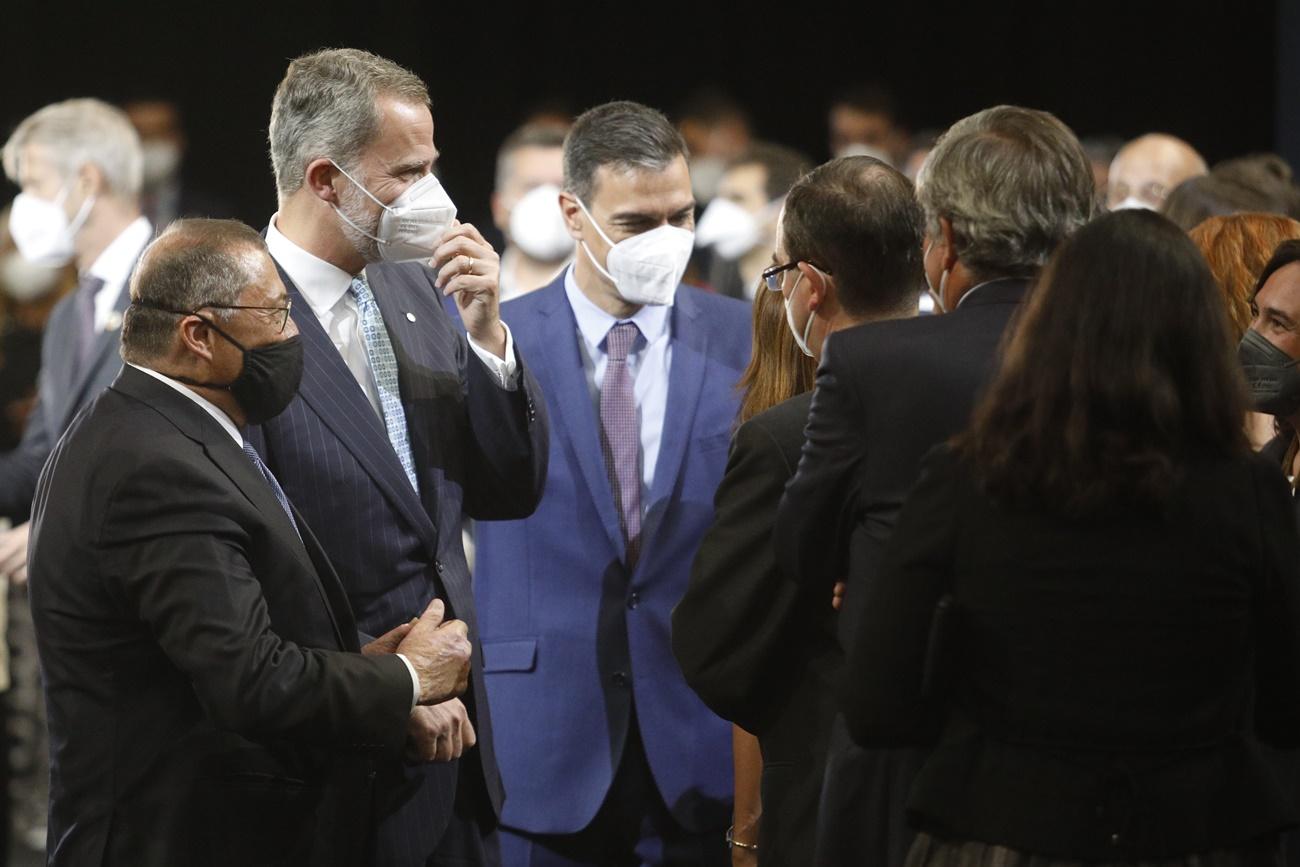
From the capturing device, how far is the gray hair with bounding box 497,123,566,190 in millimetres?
5934

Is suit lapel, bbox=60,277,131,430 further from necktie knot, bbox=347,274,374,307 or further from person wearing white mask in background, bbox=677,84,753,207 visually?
person wearing white mask in background, bbox=677,84,753,207

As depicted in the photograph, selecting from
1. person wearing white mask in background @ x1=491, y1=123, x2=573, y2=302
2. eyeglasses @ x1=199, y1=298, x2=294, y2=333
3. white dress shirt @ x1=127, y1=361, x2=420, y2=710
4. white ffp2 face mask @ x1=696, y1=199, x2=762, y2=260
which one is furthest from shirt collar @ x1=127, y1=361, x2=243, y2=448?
white ffp2 face mask @ x1=696, y1=199, x2=762, y2=260

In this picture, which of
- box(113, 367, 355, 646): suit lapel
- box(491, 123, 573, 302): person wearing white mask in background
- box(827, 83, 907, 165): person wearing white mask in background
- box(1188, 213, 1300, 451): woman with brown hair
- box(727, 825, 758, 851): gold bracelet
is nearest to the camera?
box(113, 367, 355, 646): suit lapel

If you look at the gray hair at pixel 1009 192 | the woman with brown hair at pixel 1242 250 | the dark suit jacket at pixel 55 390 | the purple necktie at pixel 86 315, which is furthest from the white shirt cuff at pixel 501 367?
the purple necktie at pixel 86 315

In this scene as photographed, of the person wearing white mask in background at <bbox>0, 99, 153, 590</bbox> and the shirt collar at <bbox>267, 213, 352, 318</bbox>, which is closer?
the shirt collar at <bbox>267, 213, 352, 318</bbox>

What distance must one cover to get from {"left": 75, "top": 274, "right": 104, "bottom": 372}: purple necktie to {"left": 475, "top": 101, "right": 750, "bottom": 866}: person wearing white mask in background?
6.23 ft

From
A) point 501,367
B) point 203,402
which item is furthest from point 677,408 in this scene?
point 203,402

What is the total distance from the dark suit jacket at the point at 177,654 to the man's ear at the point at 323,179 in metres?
0.57

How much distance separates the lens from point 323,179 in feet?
9.12

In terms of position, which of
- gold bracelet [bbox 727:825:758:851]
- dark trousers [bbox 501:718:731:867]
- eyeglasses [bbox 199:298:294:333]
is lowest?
dark trousers [bbox 501:718:731:867]

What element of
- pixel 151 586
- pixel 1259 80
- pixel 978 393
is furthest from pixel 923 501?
pixel 1259 80

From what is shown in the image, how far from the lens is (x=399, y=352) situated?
9.28 feet

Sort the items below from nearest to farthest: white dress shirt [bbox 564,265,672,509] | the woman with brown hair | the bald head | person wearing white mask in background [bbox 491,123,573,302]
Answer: the woman with brown hair
white dress shirt [bbox 564,265,672,509]
the bald head
person wearing white mask in background [bbox 491,123,573,302]

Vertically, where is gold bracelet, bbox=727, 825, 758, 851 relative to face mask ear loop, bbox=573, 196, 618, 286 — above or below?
below
